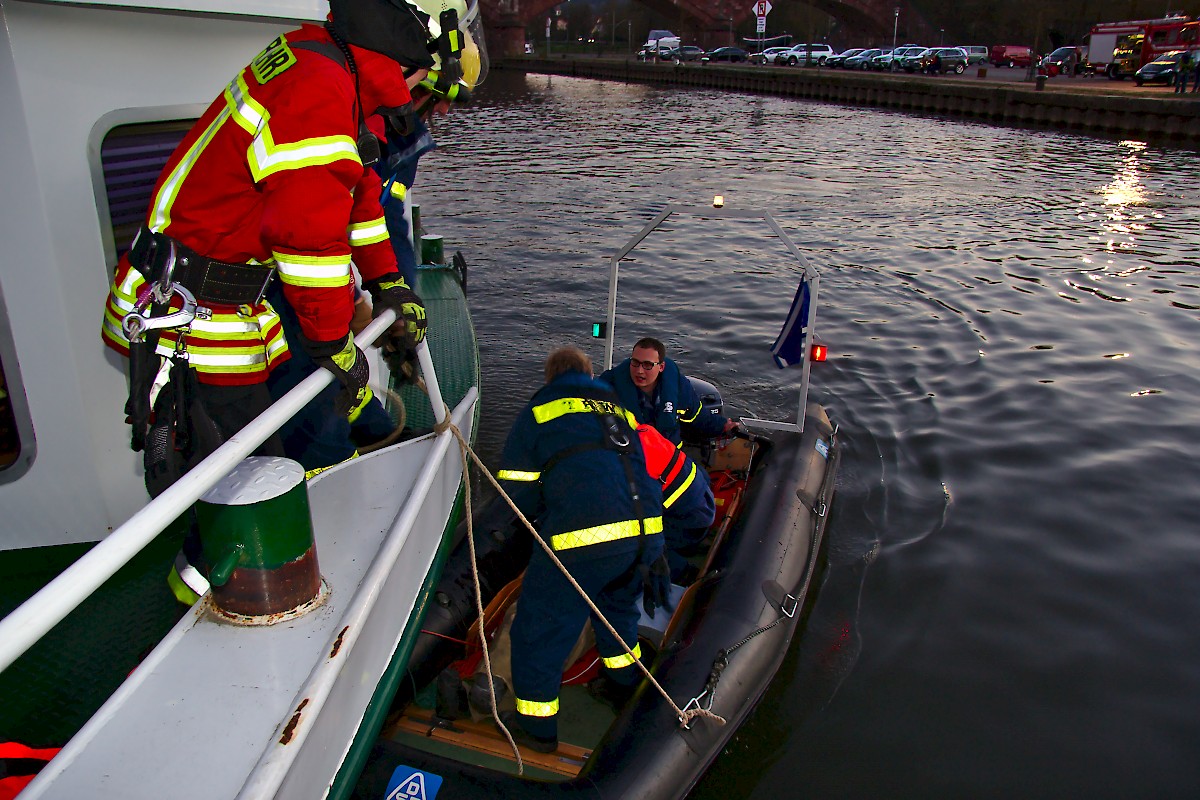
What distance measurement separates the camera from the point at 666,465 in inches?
155

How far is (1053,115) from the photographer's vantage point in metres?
25.5

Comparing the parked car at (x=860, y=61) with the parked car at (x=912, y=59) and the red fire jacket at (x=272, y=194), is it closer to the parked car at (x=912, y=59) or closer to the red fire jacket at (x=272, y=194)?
the parked car at (x=912, y=59)

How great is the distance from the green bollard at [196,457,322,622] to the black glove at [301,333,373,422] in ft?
0.97

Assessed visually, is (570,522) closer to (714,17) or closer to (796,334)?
(796,334)

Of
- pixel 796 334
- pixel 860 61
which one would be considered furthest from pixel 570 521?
pixel 860 61

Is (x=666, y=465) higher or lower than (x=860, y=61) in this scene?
lower

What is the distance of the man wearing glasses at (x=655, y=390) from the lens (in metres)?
4.86

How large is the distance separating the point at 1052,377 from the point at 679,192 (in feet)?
33.4

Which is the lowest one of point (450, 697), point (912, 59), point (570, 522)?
point (450, 697)

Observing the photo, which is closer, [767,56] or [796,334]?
[796,334]

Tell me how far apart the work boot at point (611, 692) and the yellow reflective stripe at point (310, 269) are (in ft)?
7.21

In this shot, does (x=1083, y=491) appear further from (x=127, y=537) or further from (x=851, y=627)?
(x=127, y=537)

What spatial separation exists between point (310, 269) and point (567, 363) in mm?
1484

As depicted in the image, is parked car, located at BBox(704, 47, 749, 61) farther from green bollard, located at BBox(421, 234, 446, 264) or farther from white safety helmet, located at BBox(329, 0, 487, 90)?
white safety helmet, located at BBox(329, 0, 487, 90)
